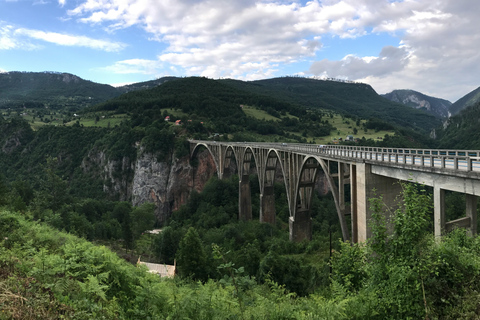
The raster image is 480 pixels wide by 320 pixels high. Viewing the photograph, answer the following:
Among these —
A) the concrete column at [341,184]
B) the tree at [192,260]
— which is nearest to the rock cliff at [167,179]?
the tree at [192,260]

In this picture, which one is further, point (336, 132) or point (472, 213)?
point (336, 132)

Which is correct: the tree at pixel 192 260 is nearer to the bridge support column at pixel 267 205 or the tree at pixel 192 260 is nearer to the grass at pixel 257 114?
the bridge support column at pixel 267 205

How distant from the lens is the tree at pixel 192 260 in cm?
2494

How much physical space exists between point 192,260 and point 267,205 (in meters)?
23.3

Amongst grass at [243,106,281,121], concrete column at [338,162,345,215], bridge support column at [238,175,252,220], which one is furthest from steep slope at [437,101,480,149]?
concrete column at [338,162,345,215]

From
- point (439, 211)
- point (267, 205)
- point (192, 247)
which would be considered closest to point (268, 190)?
point (267, 205)

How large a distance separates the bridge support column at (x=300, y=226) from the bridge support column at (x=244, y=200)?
17775 millimetres

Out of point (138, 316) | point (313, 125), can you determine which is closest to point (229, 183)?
point (138, 316)

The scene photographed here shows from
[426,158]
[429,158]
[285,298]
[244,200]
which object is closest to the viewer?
[285,298]

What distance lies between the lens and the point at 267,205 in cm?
4712

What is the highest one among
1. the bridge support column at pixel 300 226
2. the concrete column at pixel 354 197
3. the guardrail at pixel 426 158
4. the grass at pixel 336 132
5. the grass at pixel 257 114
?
the grass at pixel 257 114

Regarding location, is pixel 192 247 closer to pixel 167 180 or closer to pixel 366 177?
pixel 366 177

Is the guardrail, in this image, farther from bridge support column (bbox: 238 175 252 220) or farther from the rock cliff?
the rock cliff

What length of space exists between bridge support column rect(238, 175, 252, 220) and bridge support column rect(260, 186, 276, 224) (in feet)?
23.7
